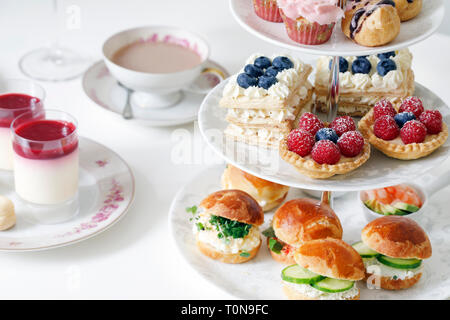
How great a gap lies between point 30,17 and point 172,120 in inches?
50.4

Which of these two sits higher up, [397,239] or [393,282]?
[397,239]

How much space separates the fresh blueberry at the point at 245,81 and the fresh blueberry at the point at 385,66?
1.36 feet

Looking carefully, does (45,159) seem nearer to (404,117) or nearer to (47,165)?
(47,165)

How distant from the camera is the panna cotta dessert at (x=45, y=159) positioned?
1.96m

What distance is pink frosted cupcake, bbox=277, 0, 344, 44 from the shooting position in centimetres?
157

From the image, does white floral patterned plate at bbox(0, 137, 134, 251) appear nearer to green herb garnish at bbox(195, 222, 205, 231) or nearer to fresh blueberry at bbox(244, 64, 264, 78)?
green herb garnish at bbox(195, 222, 205, 231)

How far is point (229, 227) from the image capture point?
191cm

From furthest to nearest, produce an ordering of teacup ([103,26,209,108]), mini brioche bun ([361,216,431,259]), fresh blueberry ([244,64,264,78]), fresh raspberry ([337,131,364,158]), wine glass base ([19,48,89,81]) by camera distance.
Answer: wine glass base ([19,48,89,81]) → teacup ([103,26,209,108]) → fresh blueberry ([244,64,264,78]) → mini brioche bun ([361,216,431,259]) → fresh raspberry ([337,131,364,158])

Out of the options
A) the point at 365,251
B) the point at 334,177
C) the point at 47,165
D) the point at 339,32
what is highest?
the point at 339,32

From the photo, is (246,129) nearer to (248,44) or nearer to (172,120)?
(172,120)

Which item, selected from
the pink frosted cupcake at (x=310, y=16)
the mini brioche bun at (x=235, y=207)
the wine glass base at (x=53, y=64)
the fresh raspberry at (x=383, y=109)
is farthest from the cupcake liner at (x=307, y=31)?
the wine glass base at (x=53, y=64)

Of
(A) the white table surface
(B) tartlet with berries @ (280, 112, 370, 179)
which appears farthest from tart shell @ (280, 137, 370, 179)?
(A) the white table surface

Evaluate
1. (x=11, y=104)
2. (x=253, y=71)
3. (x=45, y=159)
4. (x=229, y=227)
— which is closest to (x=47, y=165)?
(x=45, y=159)

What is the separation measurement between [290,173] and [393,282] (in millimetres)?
451
